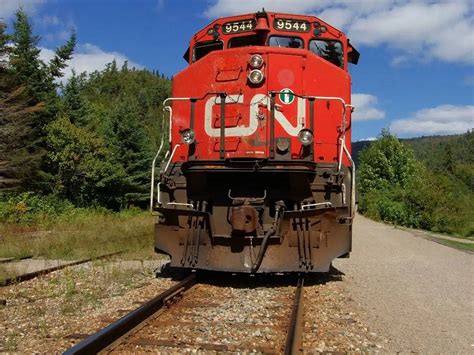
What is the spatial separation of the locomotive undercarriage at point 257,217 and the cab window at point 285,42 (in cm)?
222

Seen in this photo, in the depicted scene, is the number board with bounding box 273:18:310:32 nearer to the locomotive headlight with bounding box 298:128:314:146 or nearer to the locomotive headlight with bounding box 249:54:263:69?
the locomotive headlight with bounding box 249:54:263:69

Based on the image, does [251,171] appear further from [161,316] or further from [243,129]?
[161,316]

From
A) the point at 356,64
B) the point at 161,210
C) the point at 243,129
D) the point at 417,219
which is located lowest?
the point at 417,219

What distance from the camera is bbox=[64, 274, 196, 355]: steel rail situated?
397 centimetres

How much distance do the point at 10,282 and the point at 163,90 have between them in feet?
371

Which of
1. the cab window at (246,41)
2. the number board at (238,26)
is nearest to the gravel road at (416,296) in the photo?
the cab window at (246,41)

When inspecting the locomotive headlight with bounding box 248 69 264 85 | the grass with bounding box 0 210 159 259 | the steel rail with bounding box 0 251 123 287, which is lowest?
the grass with bounding box 0 210 159 259

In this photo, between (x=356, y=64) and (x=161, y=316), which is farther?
(x=356, y=64)

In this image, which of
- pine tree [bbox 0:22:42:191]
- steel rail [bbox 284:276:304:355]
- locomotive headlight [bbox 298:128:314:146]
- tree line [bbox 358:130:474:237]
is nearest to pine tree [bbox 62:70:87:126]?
pine tree [bbox 0:22:42:191]

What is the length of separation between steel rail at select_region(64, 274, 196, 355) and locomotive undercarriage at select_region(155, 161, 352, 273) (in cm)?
122

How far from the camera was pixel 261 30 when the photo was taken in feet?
26.9

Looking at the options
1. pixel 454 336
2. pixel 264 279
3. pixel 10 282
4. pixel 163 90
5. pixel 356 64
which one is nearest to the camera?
pixel 454 336

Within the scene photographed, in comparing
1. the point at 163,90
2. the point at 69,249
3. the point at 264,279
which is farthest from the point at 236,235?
the point at 163,90

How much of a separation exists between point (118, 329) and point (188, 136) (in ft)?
11.8
